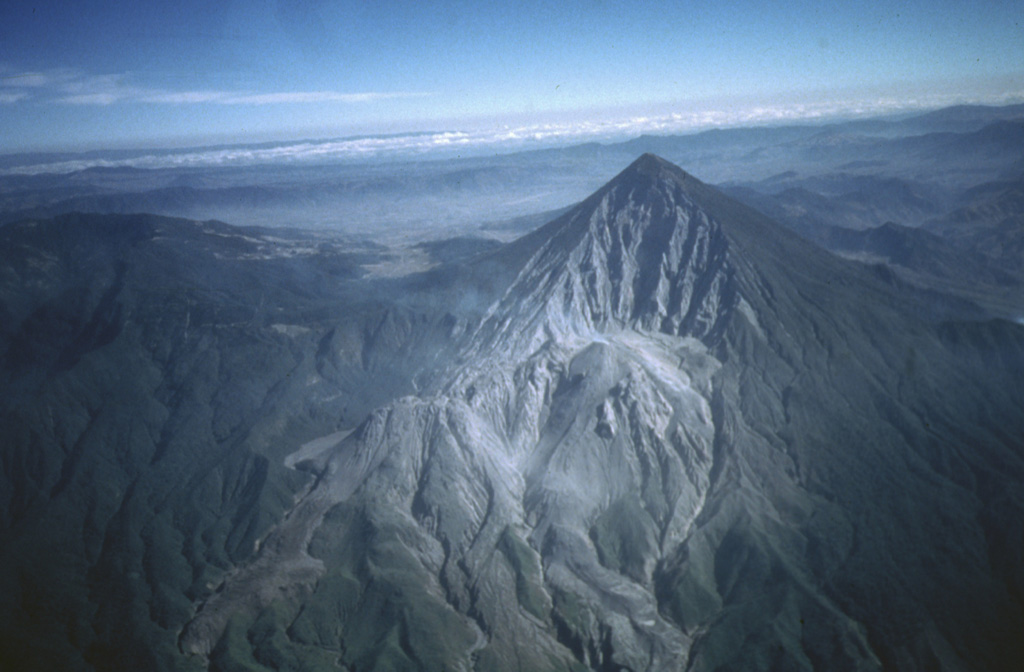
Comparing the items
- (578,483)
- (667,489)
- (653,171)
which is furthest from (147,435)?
(653,171)

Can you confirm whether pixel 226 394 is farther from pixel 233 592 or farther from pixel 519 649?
pixel 519 649

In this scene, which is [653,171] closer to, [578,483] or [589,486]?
[589,486]

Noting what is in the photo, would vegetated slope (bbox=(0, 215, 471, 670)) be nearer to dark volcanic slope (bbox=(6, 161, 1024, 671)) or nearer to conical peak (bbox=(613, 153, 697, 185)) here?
dark volcanic slope (bbox=(6, 161, 1024, 671))

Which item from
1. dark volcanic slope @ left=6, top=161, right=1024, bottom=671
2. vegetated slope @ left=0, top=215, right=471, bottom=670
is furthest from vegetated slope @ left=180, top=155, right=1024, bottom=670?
vegetated slope @ left=0, top=215, right=471, bottom=670

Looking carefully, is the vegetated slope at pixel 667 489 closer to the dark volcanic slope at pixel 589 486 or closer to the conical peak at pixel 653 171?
the dark volcanic slope at pixel 589 486

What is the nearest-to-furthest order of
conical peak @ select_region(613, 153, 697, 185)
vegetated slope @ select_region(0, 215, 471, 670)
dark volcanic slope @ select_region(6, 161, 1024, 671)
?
dark volcanic slope @ select_region(6, 161, 1024, 671)
vegetated slope @ select_region(0, 215, 471, 670)
conical peak @ select_region(613, 153, 697, 185)
